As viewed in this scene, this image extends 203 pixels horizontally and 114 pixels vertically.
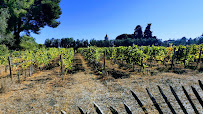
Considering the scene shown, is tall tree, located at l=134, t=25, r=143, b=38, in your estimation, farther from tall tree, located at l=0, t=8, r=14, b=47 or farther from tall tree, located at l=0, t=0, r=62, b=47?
tall tree, located at l=0, t=8, r=14, b=47

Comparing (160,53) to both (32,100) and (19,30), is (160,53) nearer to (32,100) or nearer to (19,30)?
(32,100)

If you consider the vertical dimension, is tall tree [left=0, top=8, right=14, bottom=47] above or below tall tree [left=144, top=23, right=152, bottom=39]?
below

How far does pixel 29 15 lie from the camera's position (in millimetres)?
24266

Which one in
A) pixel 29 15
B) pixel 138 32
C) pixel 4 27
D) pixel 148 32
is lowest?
pixel 4 27

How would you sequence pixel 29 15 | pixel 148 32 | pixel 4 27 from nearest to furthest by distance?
pixel 4 27, pixel 29 15, pixel 148 32

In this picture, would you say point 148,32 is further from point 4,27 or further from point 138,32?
point 4,27

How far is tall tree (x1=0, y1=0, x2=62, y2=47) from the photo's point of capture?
21148mm

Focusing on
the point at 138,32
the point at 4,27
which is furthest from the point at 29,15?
the point at 138,32

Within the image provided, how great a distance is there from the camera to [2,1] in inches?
816

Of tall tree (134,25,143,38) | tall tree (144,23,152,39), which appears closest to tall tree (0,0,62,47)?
tall tree (134,25,143,38)

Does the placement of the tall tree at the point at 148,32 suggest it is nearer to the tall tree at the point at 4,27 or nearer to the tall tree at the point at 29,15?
the tall tree at the point at 29,15

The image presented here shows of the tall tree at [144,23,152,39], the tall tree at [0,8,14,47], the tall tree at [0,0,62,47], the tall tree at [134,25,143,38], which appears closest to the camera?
the tall tree at [0,8,14,47]

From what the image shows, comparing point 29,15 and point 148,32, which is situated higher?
point 148,32

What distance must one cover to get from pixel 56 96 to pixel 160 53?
11.1m
